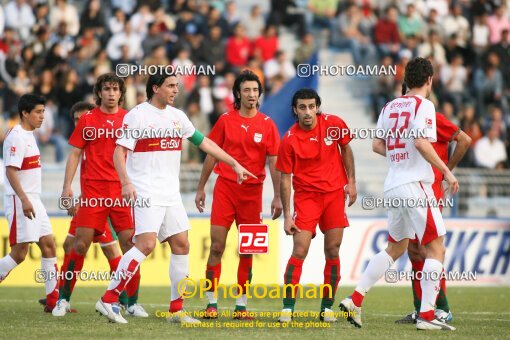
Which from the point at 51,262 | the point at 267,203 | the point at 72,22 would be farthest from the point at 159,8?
the point at 51,262

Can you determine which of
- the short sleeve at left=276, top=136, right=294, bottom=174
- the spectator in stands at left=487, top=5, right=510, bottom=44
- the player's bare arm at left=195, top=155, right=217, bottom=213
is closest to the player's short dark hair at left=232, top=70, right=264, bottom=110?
the player's bare arm at left=195, top=155, right=217, bottom=213

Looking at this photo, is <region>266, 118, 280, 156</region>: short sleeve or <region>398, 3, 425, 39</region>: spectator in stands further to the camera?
<region>398, 3, 425, 39</region>: spectator in stands

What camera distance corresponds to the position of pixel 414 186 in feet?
36.0

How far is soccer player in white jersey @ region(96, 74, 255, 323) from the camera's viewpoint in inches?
436

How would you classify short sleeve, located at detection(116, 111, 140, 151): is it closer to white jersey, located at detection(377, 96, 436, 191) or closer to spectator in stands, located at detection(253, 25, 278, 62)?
white jersey, located at detection(377, 96, 436, 191)

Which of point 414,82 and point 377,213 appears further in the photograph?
point 377,213

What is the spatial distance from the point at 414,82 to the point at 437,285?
2035mm

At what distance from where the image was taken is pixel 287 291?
1141 cm

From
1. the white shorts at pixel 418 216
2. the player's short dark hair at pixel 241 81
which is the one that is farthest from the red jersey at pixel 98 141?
the white shorts at pixel 418 216

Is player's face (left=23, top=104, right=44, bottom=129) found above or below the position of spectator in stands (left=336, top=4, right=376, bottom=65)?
below

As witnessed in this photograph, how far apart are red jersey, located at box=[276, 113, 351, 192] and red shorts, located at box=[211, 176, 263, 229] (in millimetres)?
754

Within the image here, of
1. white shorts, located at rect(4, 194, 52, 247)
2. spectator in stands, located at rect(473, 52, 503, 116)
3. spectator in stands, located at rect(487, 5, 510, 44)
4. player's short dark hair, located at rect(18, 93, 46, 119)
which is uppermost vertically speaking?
spectator in stands, located at rect(487, 5, 510, 44)

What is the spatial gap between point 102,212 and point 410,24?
15.6 m

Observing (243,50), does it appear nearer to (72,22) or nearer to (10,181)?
(72,22)
